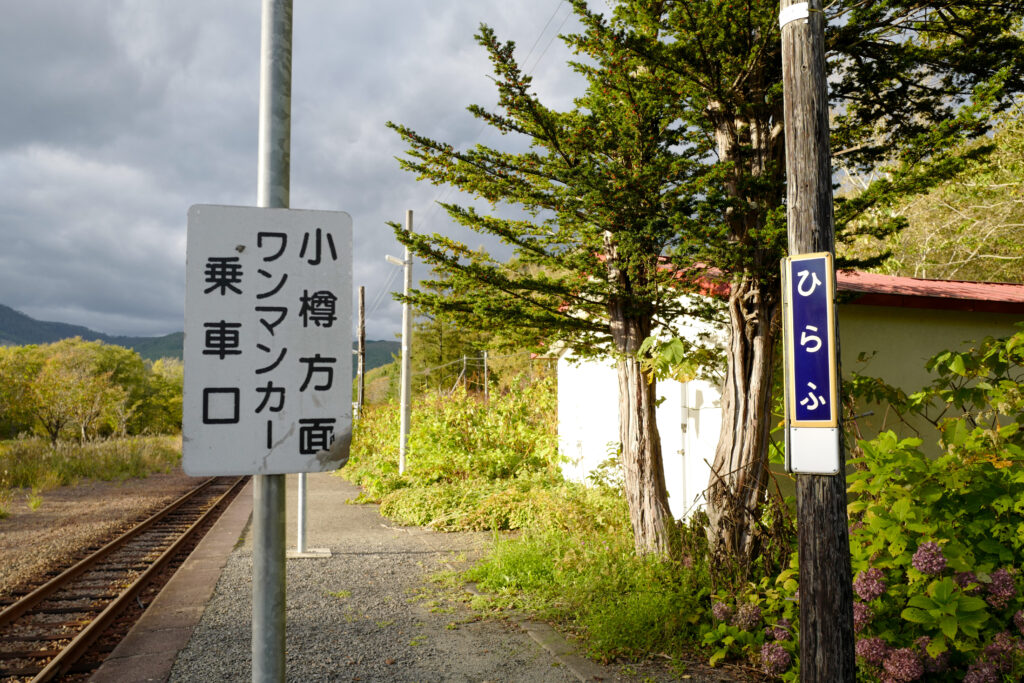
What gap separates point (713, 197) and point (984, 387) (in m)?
2.62

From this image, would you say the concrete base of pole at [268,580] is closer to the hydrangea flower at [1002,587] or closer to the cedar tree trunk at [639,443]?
the hydrangea flower at [1002,587]

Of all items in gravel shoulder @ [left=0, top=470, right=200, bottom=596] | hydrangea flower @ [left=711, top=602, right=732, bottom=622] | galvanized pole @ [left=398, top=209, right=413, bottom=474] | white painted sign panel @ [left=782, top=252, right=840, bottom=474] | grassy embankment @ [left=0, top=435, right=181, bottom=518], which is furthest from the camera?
grassy embankment @ [left=0, top=435, right=181, bottom=518]

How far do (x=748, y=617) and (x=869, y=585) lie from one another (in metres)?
1.06

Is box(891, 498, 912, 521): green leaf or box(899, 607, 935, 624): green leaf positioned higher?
box(891, 498, 912, 521): green leaf

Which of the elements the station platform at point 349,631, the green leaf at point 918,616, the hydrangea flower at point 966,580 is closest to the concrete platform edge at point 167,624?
the station platform at point 349,631

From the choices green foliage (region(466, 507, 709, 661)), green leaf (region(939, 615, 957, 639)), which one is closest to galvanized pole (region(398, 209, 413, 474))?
green foliage (region(466, 507, 709, 661))

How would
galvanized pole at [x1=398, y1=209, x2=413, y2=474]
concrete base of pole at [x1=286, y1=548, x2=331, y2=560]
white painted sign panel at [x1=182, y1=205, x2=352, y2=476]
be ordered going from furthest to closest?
galvanized pole at [x1=398, y1=209, x2=413, y2=474] → concrete base of pole at [x1=286, y1=548, x2=331, y2=560] → white painted sign panel at [x1=182, y1=205, x2=352, y2=476]

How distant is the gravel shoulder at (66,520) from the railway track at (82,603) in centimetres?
50

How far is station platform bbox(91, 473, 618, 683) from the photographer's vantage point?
5.09 meters

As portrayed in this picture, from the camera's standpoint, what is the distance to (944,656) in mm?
4211

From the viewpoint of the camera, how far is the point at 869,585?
4379mm

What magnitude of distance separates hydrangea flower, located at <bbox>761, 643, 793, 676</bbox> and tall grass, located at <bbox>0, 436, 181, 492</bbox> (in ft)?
59.0

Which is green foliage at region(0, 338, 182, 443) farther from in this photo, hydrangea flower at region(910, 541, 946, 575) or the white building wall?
hydrangea flower at region(910, 541, 946, 575)

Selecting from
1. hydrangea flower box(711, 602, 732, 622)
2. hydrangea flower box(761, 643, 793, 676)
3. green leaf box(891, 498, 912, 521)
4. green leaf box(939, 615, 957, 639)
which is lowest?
hydrangea flower box(761, 643, 793, 676)
